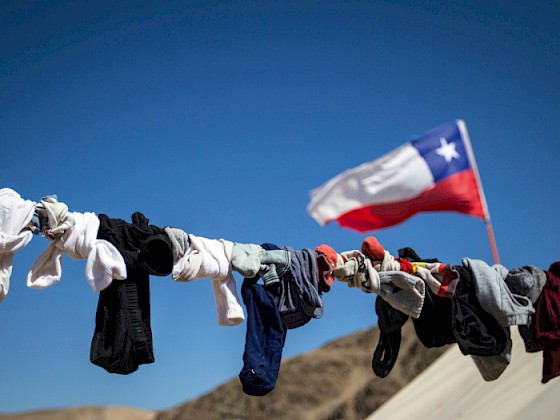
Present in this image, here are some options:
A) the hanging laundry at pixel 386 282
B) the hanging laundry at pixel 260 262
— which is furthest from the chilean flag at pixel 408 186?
the hanging laundry at pixel 260 262

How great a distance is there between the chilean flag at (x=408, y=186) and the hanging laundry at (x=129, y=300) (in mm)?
4343

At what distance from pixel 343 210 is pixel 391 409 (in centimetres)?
506

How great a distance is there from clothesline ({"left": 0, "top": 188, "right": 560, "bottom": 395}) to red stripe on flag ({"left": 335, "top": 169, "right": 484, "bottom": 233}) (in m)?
2.48

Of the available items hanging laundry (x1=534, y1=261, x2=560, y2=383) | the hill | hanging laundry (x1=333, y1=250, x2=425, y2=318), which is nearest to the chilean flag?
hanging laundry (x1=534, y1=261, x2=560, y2=383)

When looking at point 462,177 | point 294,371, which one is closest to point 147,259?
point 462,177

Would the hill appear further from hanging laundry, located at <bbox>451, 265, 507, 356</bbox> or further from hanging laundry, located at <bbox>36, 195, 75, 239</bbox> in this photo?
hanging laundry, located at <bbox>36, 195, 75, 239</bbox>

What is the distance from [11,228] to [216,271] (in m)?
1.10

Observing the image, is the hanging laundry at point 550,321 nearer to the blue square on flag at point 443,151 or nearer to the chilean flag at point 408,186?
the chilean flag at point 408,186

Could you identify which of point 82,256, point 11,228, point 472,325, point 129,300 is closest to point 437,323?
point 472,325

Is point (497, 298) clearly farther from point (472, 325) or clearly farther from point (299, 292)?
point (299, 292)

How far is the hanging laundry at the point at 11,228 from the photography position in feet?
9.29

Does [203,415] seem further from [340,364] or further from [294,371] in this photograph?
[340,364]

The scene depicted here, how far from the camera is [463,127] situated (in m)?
7.20

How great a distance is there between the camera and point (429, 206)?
7.23 m
